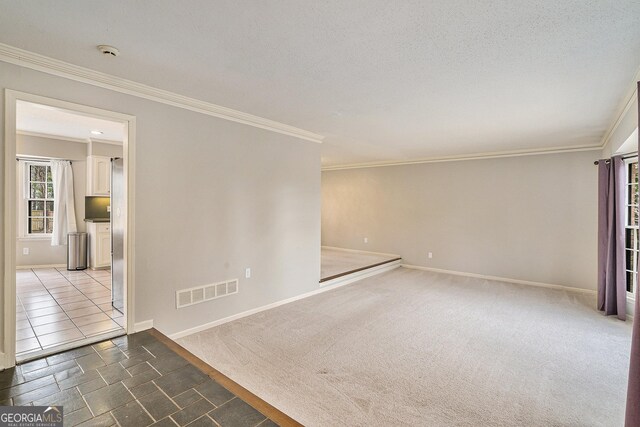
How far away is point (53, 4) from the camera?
1.78 m

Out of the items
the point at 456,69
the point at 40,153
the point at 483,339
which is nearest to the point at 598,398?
the point at 483,339

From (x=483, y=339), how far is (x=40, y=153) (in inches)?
313

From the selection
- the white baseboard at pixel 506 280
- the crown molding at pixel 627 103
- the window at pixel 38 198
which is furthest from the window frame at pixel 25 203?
the crown molding at pixel 627 103

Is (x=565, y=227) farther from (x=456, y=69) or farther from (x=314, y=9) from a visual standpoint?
(x=314, y=9)

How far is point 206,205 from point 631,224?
5869 millimetres

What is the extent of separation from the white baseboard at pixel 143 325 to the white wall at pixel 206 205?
53 millimetres

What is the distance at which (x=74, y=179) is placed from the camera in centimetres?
619

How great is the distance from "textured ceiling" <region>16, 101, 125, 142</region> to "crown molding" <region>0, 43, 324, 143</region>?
115 cm

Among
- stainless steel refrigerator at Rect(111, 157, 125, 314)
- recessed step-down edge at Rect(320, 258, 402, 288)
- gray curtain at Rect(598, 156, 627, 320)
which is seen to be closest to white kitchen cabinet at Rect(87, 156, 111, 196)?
stainless steel refrigerator at Rect(111, 157, 125, 314)

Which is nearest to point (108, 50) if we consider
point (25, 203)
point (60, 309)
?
point (60, 309)

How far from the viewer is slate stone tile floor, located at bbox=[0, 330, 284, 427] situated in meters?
1.86

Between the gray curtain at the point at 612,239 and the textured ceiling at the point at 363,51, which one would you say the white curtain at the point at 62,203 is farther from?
the gray curtain at the point at 612,239

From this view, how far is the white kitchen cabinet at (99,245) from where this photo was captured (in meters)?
5.89

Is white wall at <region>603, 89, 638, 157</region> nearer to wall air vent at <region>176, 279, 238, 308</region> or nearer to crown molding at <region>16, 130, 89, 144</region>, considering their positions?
wall air vent at <region>176, 279, 238, 308</region>
